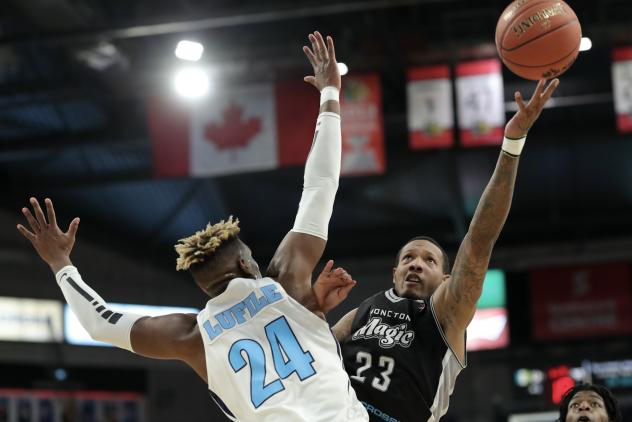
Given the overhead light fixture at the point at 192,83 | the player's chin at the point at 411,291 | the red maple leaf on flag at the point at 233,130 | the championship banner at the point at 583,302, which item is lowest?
the championship banner at the point at 583,302

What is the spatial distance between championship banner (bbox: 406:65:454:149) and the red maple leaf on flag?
83.2 inches

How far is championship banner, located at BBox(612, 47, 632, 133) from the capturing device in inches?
514

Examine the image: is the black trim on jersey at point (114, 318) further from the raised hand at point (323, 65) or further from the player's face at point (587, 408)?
the player's face at point (587, 408)

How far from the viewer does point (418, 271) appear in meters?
5.51

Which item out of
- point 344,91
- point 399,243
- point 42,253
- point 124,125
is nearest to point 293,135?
point 344,91

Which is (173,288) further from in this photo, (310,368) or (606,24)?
(310,368)

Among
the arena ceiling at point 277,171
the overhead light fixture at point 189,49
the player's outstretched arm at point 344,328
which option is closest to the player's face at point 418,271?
the player's outstretched arm at point 344,328

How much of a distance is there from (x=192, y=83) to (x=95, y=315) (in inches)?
390

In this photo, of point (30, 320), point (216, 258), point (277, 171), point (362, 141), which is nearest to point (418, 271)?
point (216, 258)

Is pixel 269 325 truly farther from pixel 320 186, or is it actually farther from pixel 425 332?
pixel 425 332

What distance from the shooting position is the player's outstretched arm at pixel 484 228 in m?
4.82

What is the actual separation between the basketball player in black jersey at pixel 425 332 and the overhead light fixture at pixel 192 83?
9262 millimetres

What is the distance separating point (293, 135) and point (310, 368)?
32.6 ft

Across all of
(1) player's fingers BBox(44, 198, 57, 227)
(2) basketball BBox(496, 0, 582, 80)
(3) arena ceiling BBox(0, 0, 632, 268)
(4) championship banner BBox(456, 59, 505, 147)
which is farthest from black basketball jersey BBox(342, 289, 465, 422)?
(4) championship banner BBox(456, 59, 505, 147)
